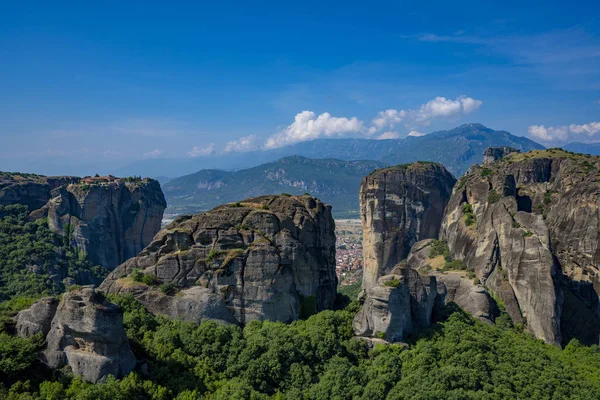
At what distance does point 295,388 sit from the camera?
28500 mm

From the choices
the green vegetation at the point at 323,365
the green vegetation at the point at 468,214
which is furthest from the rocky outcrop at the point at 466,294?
the green vegetation at the point at 468,214

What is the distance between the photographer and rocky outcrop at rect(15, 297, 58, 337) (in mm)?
25828

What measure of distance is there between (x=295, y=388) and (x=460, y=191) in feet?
134

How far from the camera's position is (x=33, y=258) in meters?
64.1

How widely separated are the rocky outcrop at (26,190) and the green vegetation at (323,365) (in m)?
53.9

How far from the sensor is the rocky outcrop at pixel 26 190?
243 ft

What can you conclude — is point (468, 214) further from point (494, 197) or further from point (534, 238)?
point (534, 238)

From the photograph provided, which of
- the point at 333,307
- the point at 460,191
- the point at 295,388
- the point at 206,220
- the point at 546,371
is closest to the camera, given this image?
the point at 295,388

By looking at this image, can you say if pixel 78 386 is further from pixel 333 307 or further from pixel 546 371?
pixel 546 371

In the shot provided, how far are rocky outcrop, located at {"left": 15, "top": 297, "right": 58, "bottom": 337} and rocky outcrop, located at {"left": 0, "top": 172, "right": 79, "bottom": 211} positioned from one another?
55.7m

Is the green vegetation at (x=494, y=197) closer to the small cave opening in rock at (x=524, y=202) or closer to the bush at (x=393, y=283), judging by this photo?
the small cave opening in rock at (x=524, y=202)

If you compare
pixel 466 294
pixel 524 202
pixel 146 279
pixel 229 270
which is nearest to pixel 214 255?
pixel 229 270

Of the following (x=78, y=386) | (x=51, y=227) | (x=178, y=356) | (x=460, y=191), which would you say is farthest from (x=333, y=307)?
(x=51, y=227)

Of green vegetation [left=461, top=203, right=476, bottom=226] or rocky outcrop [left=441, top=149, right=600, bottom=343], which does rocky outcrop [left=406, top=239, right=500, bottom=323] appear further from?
green vegetation [left=461, top=203, right=476, bottom=226]
